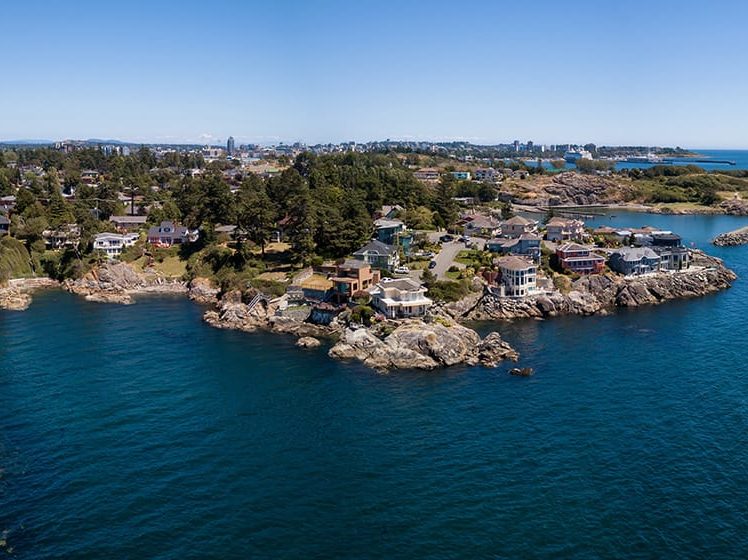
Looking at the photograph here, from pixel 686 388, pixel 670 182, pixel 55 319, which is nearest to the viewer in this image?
pixel 686 388

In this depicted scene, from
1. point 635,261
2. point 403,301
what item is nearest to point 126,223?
point 403,301

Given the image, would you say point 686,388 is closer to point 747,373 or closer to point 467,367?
point 747,373

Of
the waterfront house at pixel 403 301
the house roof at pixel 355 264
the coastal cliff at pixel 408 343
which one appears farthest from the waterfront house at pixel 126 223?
the waterfront house at pixel 403 301

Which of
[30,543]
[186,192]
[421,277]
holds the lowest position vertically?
[30,543]

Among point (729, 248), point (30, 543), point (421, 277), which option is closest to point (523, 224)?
point (421, 277)

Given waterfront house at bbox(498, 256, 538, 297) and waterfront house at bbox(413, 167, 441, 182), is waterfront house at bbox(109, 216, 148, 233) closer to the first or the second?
waterfront house at bbox(498, 256, 538, 297)

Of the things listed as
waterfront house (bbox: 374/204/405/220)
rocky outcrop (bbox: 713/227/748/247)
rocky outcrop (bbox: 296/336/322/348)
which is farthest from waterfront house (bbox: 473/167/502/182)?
rocky outcrop (bbox: 296/336/322/348)
